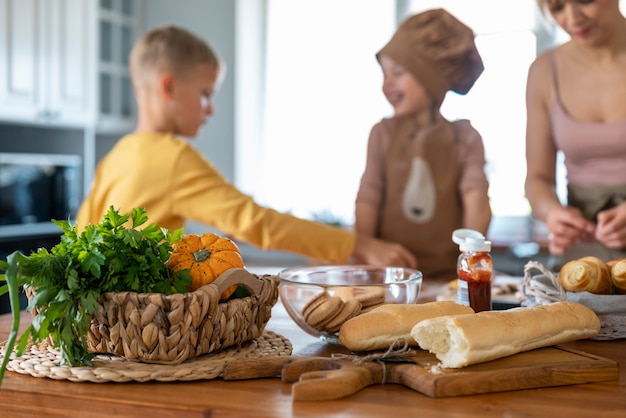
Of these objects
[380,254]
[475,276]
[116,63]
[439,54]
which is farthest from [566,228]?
[116,63]

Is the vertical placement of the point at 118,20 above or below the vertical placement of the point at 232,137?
above

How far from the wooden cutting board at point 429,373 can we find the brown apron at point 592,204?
3.29 ft

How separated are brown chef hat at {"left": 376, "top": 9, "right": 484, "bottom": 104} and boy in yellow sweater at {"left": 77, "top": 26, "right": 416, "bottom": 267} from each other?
1.49 ft

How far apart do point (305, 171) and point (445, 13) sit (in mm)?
2598

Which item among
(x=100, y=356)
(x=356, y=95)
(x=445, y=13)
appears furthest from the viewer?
(x=356, y=95)

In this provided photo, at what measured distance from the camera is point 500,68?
390 cm

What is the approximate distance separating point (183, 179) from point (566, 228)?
0.87 m

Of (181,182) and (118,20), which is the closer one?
(181,182)

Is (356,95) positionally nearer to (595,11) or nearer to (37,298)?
(595,11)

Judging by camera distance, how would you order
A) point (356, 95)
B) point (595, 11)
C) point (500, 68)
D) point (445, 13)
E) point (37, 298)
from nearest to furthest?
point (37, 298) < point (595, 11) < point (445, 13) < point (500, 68) < point (356, 95)

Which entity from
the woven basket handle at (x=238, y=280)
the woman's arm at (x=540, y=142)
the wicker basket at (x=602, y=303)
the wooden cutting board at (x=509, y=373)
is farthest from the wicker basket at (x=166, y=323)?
the woman's arm at (x=540, y=142)

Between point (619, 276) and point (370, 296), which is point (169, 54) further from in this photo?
point (619, 276)

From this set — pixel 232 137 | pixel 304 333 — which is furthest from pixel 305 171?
pixel 304 333

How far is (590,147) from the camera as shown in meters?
1.77
